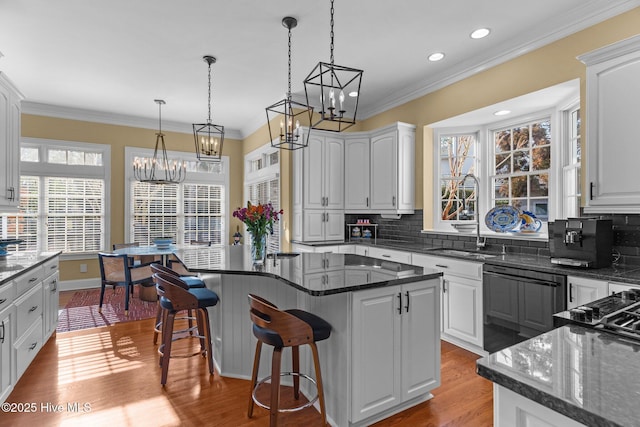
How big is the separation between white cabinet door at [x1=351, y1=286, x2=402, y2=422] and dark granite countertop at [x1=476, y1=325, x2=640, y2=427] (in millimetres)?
1068

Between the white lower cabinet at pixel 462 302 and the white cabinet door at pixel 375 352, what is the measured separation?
1358 millimetres

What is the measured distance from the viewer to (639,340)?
41.6 inches

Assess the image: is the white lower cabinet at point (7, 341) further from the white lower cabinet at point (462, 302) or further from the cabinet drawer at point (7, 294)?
the white lower cabinet at point (462, 302)

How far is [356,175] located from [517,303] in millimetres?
2885

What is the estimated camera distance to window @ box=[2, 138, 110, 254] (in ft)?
18.4

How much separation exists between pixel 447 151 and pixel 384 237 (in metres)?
1.55

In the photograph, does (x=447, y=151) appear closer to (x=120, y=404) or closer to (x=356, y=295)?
(x=356, y=295)

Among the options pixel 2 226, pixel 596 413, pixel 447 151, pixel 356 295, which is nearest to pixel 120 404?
pixel 356 295

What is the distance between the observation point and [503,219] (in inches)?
148

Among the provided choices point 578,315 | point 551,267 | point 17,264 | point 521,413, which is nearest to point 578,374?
point 521,413

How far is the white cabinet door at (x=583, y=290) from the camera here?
2.36 m

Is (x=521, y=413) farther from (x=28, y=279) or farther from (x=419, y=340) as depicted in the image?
(x=28, y=279)

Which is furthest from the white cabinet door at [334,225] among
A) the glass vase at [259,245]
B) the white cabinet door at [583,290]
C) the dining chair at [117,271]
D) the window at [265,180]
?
the white cabinet door at [583,290]

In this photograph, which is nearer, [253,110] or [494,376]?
[494,376]
